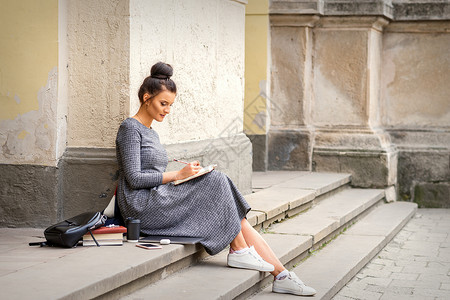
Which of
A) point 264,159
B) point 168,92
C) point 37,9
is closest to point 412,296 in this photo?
point 168,92

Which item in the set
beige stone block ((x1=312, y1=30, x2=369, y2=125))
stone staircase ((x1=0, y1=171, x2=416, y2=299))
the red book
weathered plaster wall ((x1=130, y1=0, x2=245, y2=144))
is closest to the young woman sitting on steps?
stone staircase ((x1=0, y1=171, x2=416, y2=299))

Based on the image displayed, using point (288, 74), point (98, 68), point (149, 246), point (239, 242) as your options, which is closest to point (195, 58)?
point (98, 68)

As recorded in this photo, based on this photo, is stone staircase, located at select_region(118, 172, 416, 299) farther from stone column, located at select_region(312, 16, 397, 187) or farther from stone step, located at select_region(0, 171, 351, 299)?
stone column, located at select_region(312, 16, 397, 187)

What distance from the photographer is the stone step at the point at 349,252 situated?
5245 millimetres

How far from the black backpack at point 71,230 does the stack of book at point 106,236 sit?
5 centimetres

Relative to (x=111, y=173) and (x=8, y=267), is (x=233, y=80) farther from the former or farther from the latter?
(x=8, y=267)

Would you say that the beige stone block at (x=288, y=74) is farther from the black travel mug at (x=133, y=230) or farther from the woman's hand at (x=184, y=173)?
the black travel mug at (x=133, y=230)

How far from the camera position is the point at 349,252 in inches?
249

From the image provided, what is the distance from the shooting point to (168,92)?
499 cm

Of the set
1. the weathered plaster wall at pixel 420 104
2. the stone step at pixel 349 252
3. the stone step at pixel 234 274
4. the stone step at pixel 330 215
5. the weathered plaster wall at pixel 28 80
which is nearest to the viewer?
the stone step at pixel 234 274

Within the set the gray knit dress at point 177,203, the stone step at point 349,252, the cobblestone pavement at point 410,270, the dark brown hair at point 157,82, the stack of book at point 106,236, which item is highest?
the dark brown hair at point 157,82

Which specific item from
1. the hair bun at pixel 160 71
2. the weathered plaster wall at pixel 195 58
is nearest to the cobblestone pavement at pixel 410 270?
the weathered plaster wall at pixel 195 58

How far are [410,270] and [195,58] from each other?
2445 mm

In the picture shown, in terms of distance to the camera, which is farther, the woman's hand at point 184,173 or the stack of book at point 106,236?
the woman's hand at point 184,173
